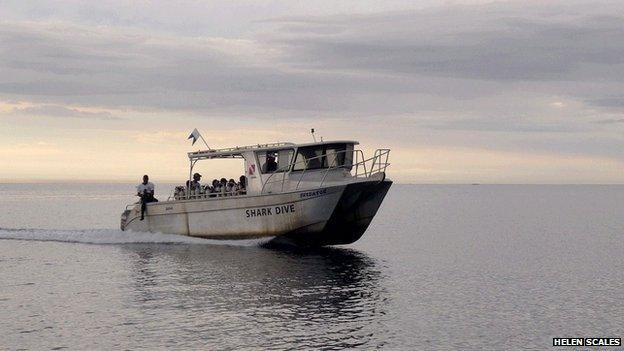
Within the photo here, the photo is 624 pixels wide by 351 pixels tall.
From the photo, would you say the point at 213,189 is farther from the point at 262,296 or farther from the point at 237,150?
the point at 262,296

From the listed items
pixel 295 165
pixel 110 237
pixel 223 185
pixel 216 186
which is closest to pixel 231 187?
pixel 223 185

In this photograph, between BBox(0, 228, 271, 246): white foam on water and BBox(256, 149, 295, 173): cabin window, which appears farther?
BBox(0, 228, 271, 246): white foam on water

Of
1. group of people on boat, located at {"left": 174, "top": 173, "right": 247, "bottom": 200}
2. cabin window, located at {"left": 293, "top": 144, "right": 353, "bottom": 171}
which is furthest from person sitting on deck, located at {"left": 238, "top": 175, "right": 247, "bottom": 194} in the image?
cabin window, located at {"left": 293, "top": 144, "right": 353, "bottom": 171}

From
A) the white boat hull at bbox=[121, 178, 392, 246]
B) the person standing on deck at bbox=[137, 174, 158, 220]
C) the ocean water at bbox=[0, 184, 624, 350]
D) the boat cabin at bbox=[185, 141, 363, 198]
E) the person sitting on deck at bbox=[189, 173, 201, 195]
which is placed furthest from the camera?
the person standing on deck at bbox=[137, 174, 158, 220]

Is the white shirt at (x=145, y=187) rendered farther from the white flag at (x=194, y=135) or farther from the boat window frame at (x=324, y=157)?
the boat window frame at (x=324, y=157)

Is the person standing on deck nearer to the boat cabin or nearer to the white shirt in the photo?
the white shirt

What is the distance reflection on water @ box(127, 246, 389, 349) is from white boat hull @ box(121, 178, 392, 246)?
866 millimetres

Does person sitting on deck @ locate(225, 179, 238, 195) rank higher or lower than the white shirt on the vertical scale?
lower

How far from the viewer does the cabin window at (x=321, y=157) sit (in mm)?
34094

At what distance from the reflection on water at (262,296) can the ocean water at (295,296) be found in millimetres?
55

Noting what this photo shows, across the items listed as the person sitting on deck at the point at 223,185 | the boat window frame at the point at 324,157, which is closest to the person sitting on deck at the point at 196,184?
the person sitting on deck at the point at 223,185

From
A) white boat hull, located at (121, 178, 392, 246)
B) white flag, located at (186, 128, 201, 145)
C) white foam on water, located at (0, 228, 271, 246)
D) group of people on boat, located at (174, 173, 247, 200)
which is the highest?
white flag, located at (186, 128, 201, 145)

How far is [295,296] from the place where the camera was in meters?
23.3

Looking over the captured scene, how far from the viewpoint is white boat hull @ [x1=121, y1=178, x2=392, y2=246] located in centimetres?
3241
